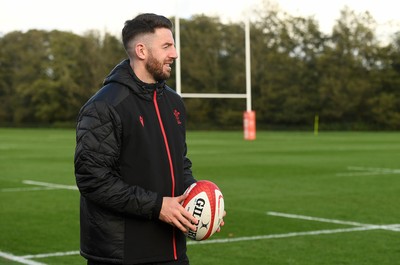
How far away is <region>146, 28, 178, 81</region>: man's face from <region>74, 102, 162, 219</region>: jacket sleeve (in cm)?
26

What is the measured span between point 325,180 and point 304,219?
17.8 ft

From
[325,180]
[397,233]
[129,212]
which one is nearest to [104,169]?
[129,212]

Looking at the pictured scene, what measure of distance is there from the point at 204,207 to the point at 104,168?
0.51 meters

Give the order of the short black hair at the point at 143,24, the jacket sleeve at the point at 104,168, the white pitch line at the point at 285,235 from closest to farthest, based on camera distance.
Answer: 1. the jacket sleeve at the point at 104,168
2. the short black hair at the point at 143,24
3. the white pitch line at the point at 285,235

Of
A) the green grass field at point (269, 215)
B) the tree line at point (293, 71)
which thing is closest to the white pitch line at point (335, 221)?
the green grass field at point (269, 215)

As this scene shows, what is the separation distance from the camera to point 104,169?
360cm

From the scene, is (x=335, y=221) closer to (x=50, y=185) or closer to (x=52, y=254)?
(x=52, y=254)

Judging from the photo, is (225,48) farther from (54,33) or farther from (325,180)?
(325,180)

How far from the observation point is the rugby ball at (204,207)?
3.81m

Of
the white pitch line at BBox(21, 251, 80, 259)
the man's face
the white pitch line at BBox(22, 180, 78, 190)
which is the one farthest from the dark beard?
the white pitch line at BBox(22, 180, 78, 190)

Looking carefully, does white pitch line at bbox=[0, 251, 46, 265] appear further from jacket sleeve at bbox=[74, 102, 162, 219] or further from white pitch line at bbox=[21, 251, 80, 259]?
jacket sleeve at bbox=[74, 102, 162, 219]

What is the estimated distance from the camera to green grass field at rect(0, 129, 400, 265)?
7.42 metres

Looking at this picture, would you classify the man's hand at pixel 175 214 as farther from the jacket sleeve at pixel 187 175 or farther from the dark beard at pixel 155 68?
the dark beard at pixel 155 68

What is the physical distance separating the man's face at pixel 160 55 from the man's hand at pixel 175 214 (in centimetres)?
53
